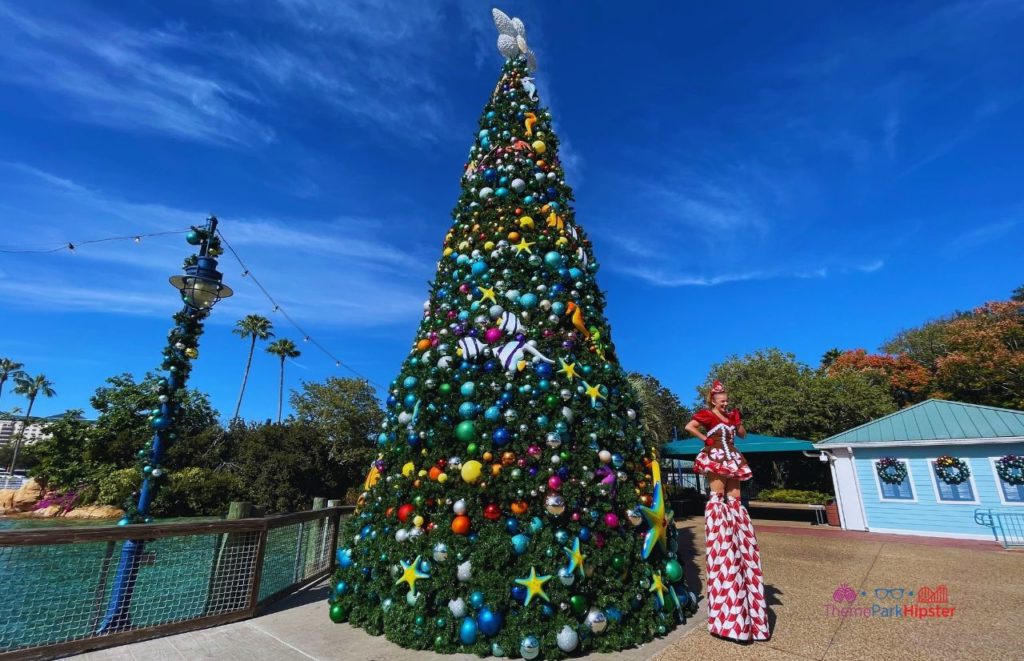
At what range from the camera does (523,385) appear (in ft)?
13.8

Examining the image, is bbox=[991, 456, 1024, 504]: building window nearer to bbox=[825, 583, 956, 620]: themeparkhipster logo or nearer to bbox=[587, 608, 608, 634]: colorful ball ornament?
bbox=[825, 583, 956, 620]: themeparkhipster logo

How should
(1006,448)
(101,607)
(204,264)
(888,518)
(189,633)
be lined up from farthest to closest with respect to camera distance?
(888,518) → (1006,448) → (204,264) → (189,633) → (101,607)

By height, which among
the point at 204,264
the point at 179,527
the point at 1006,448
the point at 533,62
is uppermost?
the point at 533,62

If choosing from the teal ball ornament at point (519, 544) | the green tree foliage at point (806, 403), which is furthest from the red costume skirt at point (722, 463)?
the green tree foliage at point (806, 403)

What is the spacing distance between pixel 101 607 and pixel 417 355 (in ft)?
11.5

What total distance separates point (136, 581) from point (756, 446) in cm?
1464

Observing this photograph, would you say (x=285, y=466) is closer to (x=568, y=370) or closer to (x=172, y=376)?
(x=172, y=376)

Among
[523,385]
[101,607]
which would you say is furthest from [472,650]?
[101,607]

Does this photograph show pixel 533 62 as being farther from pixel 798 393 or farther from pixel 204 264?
pixel 798 393

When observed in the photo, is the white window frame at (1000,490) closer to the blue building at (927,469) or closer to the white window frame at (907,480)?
the blue building at (927,469)

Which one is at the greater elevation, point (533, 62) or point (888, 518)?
point (533, 62)

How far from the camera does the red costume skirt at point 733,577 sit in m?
3.58

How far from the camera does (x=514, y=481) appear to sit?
3.78m

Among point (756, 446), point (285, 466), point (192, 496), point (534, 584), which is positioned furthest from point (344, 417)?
point (534, 584)
